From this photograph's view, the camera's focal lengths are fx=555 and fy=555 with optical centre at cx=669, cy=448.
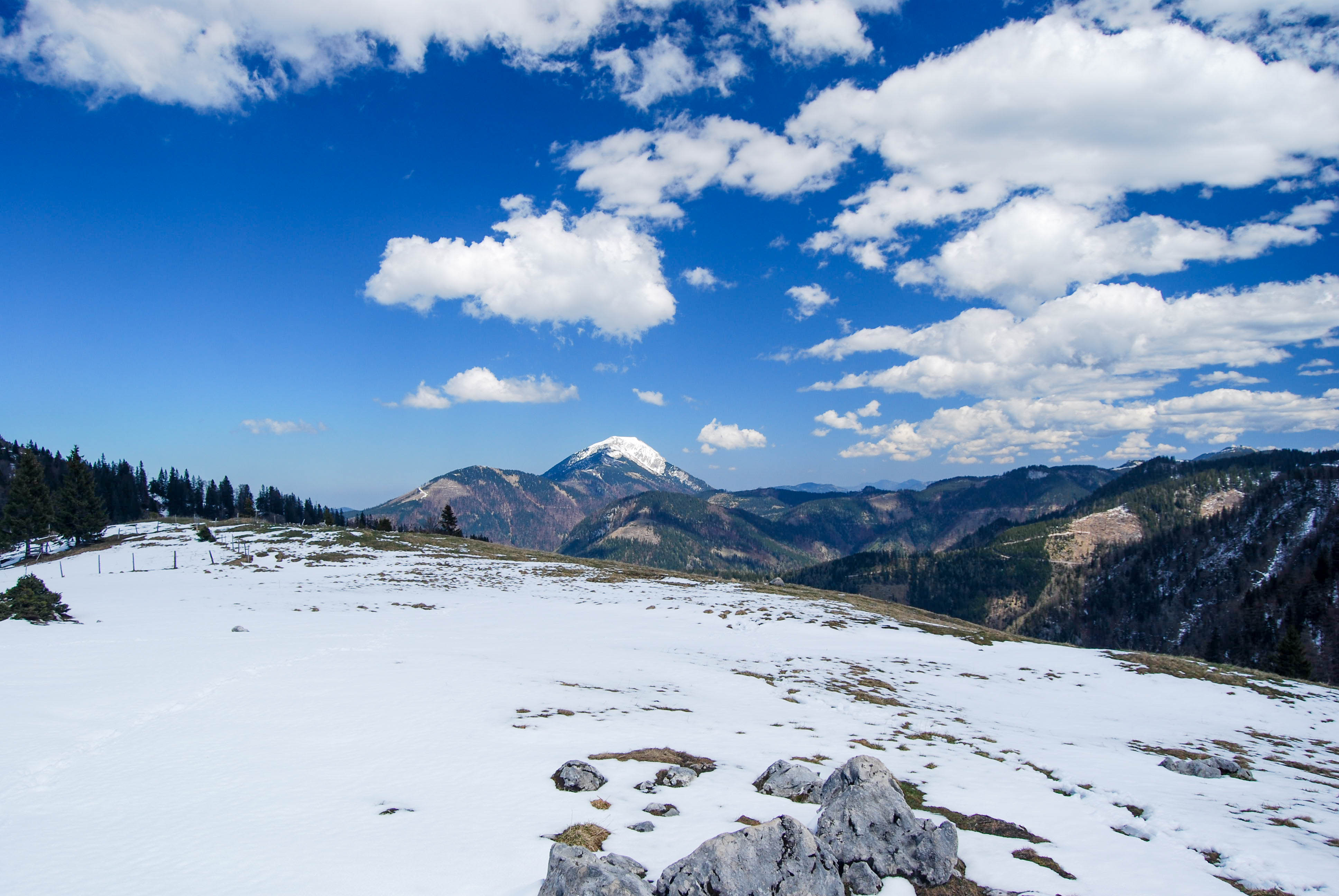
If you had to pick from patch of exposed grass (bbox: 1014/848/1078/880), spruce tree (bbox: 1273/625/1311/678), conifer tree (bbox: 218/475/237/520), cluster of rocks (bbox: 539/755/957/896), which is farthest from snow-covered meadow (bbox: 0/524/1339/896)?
conifer tree (bbox: 218/475/237/520)

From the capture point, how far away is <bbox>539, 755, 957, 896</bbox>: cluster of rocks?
8102 mm

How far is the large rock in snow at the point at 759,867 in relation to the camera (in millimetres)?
8180

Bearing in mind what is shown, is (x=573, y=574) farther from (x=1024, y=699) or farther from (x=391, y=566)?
(x=1024, y=699)

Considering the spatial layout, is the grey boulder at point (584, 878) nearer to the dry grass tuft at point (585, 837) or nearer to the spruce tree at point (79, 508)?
the dry grass tuft at point (585, 837)

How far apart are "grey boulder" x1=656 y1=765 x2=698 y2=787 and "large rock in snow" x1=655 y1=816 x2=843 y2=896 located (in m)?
5.48

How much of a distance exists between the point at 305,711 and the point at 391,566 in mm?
53531

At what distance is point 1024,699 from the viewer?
29.4 metres

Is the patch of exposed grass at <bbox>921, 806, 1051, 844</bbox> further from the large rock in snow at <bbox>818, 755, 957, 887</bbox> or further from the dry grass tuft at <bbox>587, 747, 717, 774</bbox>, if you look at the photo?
the dry grass tuft at <bbox>587, 747, 717, 774</bbox>

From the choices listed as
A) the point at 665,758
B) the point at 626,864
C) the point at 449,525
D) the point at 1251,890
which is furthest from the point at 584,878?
the point at 449,525

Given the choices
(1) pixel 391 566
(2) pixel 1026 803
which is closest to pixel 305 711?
(2) pixel 1026 803

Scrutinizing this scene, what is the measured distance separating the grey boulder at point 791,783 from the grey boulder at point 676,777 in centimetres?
165

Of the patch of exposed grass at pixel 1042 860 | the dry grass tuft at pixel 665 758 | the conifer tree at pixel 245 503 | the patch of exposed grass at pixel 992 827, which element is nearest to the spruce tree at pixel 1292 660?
the patch of exposed grass at pixel 992 827

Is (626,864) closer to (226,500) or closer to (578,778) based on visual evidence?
(578,778)

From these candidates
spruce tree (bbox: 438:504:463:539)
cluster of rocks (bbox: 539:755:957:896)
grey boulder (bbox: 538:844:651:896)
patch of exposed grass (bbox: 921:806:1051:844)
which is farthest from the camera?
spruce tree (bbox: 438:504:463:539)
